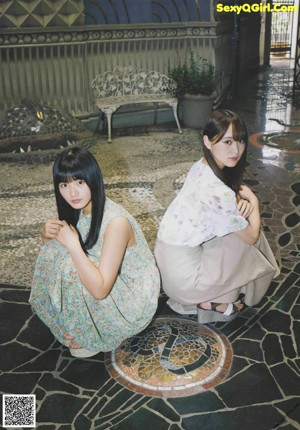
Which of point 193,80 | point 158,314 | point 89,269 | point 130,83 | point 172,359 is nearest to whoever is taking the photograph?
point 89,269

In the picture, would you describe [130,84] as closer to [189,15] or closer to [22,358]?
[189,15]

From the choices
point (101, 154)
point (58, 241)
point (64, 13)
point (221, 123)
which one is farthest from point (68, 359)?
point (64, 13)

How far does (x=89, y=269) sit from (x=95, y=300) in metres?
0.30

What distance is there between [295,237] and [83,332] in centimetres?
219

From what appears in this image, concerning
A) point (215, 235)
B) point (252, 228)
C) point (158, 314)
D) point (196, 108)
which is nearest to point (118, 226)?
point (215, 235)

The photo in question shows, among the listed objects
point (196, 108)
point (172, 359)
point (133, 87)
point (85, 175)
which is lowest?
point (196, 108)

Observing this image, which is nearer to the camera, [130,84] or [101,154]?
[101,154]

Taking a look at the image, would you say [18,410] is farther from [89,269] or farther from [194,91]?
[194,91]

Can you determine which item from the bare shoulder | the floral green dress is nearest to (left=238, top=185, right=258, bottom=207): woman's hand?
the floral green dress

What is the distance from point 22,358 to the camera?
2.94m

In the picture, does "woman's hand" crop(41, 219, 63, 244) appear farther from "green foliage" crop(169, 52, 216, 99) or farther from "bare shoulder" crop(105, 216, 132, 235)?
"green foliage" crop(169, 52, 216, 99)

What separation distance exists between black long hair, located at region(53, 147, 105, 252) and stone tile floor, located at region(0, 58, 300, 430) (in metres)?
0.76

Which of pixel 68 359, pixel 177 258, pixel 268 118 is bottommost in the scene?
pixel 268 118

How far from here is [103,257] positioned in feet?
8.32
